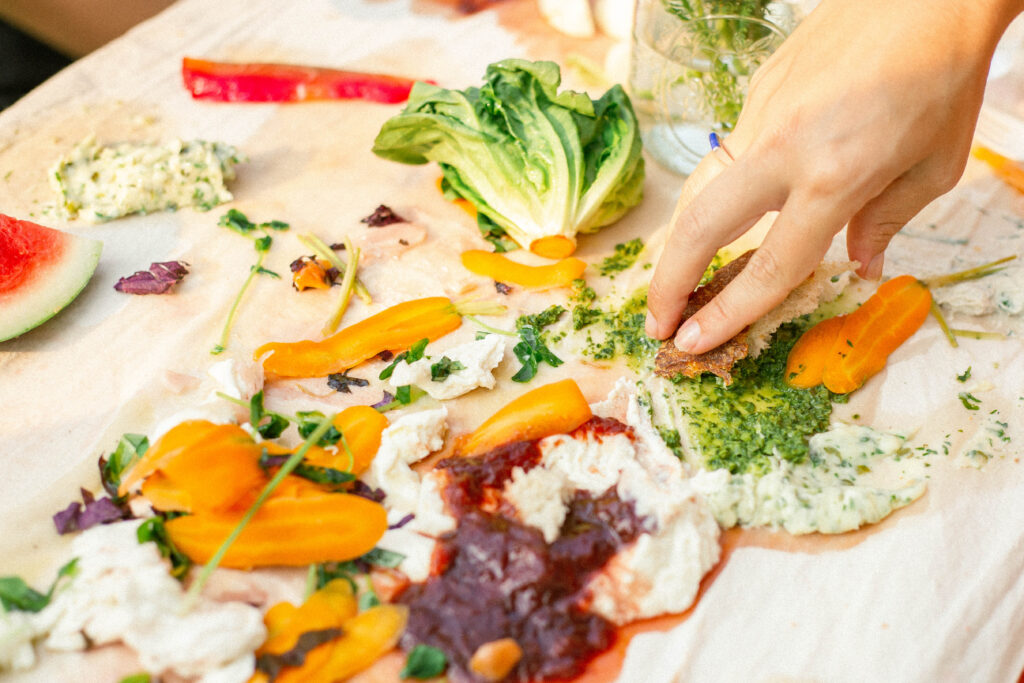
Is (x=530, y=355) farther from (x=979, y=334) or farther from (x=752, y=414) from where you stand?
(x=979, y=334)

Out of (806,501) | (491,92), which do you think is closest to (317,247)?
(491,92)

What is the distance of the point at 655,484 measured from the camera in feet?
7.32

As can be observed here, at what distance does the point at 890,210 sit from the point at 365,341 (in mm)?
1789

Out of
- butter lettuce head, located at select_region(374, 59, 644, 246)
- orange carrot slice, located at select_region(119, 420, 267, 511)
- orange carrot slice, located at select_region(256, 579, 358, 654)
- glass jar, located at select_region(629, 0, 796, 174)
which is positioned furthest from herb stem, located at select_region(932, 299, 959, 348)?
orange carrot slice, located at select_region(119, 420, 267, 511)

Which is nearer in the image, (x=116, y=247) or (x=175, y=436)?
(x=175, y=436)

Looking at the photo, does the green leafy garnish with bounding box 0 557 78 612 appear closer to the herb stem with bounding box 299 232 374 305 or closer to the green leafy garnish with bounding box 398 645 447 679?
the green leafy garnish with bounding box 398 645 447 679

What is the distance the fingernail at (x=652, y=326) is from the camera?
100 inches

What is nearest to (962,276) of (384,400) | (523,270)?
(523,270)

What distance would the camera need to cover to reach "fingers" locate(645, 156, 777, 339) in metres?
2.10

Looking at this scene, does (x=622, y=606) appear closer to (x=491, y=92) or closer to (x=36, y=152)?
(x=491, y=92)

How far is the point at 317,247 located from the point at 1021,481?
2.64 meters

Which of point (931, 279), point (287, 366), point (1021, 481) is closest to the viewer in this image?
point (1021, 481)

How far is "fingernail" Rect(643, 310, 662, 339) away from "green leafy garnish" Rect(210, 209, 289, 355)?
147 cm

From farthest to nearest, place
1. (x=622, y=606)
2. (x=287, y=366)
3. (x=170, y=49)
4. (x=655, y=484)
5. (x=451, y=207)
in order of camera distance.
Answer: (x=170, y=49)
(x=451, y=207)
(x=287, y=366)
(x=655, y=484)
(x=622, y=606)
